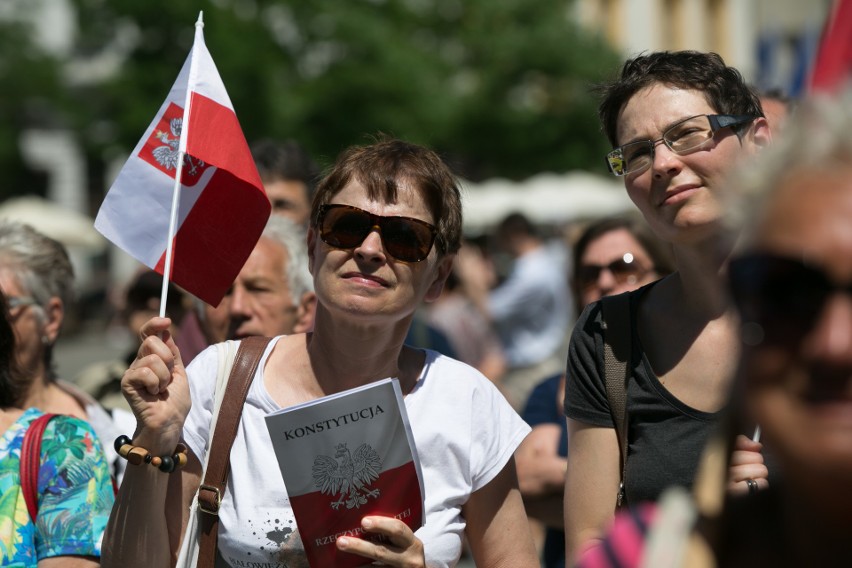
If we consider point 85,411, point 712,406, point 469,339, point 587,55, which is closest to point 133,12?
point 587,55

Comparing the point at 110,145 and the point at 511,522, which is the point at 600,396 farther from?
the point at 110,145

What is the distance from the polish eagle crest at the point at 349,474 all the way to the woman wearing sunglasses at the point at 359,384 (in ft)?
0.39

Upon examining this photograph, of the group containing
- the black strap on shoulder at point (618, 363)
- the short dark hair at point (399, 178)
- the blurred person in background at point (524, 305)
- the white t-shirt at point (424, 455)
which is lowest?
the blurred person in background at point (524, 305)

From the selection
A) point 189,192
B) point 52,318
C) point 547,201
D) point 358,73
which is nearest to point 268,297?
point 52,318

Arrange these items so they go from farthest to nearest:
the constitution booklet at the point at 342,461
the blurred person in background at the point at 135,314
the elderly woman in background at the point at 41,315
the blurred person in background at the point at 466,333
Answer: the blurred person in background at the point at 466,333 → the blurred person in background at the point at 135,314 → the elderly woman in background at the point at 41,315 → the constitution booklet at the point at 342,461

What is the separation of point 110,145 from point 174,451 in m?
23.7

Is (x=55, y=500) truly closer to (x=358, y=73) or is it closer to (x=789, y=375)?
(x=789, y=375)

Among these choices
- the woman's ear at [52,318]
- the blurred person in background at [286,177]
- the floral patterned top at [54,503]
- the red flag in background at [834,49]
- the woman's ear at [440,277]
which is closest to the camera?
the red flag in background at [834,49]

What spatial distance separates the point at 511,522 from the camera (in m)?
2.88

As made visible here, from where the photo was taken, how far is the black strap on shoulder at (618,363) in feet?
8.89

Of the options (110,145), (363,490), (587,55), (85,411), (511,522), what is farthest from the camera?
(587,55)

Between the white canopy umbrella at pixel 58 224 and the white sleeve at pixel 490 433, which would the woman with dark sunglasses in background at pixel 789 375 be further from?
the white canopy umbrella at pixel 58 224

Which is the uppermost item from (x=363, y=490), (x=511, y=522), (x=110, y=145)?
(x=363, y=490)

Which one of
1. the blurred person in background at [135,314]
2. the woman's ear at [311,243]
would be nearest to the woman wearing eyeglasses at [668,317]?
the woman's ear at [311,243]
